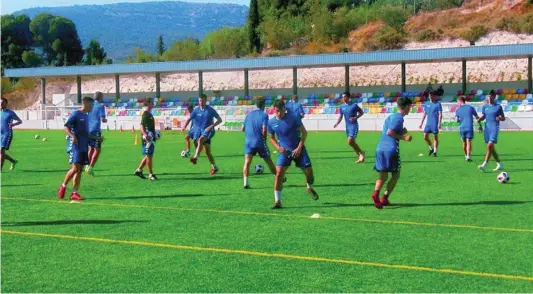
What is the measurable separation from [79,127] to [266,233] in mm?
5162

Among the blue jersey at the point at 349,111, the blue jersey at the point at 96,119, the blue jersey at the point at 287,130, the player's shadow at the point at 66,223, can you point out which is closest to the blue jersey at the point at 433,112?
the blue jersey at the point at 349,111

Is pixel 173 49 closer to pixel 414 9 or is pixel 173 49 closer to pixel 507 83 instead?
pixel 414 9

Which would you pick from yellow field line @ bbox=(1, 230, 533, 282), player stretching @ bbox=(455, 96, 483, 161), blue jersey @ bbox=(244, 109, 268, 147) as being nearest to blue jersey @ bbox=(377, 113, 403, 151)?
blue jersey @ bbox=(244, 109, 268, 147)

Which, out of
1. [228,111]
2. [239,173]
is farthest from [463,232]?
[228,111]

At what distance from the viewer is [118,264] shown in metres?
9.01

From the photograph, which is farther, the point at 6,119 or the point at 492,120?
the point at 6,119

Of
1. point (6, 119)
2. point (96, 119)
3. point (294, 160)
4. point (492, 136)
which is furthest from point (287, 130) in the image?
point (6, 119)

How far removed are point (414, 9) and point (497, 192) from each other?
304 ft

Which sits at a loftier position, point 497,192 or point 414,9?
point 414,9

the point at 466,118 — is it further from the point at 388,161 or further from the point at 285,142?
the point at 285,142

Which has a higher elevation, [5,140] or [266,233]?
[5,140]

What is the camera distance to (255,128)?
53.3ft

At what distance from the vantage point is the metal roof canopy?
170 feet

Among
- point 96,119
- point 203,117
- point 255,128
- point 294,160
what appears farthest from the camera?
point 203,117
